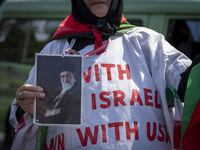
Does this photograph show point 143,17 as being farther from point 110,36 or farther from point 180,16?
point 110,36

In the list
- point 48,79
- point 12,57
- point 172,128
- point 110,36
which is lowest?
point 12,57

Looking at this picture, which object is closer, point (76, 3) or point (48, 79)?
point (48, 79)

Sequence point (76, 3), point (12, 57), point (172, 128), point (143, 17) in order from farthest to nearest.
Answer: point (12, 57) → point (143, 17) → point (76, 3) → point (172, 128)

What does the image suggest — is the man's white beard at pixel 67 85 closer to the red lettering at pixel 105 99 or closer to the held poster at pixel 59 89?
the held poster at pixel 59 89

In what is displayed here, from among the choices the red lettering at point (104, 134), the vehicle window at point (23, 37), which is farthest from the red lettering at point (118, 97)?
the vehicle window at point (23, 37)

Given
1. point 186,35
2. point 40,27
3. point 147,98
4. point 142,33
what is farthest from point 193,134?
point 40,27

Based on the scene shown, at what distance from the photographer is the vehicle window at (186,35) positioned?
3.36 m

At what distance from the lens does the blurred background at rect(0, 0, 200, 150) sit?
3.32 metres

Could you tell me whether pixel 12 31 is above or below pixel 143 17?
below

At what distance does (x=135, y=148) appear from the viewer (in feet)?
5.93

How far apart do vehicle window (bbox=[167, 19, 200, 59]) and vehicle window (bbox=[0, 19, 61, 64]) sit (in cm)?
162

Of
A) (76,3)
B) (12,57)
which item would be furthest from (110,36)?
(12,57)

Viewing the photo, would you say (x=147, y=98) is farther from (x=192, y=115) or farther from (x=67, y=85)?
(x=67, y=85)

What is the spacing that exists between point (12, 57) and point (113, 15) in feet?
10.9
